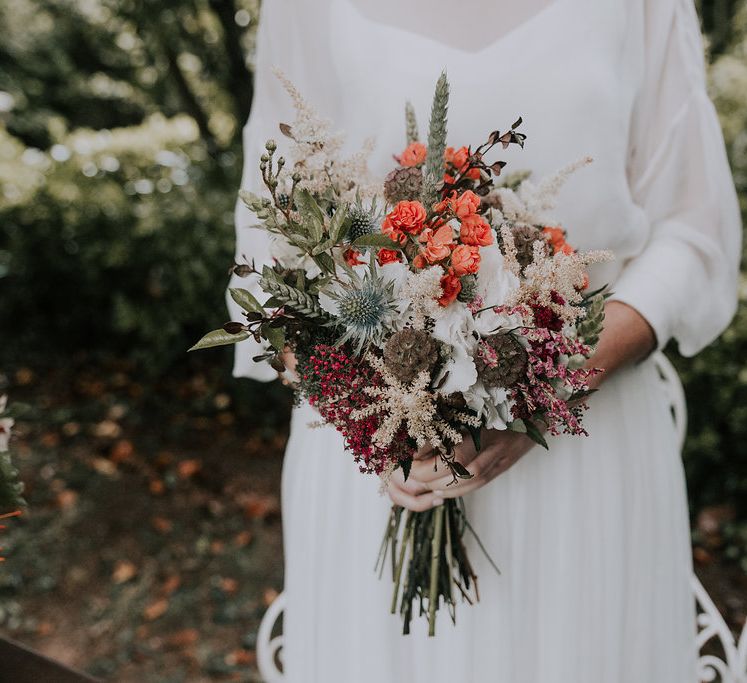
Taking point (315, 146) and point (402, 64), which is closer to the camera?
point (315, 146)

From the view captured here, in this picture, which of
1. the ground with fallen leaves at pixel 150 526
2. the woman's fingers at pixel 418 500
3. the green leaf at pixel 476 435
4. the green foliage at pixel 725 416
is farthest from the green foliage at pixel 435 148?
the green foliage at pixel 725 416

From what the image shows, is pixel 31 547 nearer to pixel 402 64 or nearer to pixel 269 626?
pixel 269 626

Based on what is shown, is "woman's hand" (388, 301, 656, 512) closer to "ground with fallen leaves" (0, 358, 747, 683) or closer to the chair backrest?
the chair backrest

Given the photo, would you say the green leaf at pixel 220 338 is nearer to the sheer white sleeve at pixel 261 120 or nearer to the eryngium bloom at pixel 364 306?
the eryngium bloom at pixel 364 306

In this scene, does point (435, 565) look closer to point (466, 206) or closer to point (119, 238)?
point (466, 206)

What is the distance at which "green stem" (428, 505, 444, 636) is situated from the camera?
132cm

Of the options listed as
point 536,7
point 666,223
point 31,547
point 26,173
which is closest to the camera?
point 536,7

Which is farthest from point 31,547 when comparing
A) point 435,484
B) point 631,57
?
point 631,57

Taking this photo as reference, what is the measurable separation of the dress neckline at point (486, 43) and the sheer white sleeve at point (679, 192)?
0.23 metres

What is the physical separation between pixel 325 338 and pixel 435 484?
380mm

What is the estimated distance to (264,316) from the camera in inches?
37.7

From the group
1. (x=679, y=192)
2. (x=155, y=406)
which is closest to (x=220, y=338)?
(x=679, y=192)

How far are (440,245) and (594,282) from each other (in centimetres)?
69

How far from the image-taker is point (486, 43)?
1.41 metres
